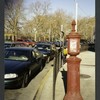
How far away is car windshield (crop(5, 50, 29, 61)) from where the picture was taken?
8942mm

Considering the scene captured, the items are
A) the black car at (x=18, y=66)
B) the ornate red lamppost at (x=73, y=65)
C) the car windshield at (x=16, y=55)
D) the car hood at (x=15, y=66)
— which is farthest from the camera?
the car windshield at (x=16, y=55)

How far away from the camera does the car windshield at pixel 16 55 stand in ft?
29.3

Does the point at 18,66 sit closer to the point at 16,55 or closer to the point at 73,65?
the point at 16,55

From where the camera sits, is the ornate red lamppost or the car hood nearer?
the ornate red lamppost

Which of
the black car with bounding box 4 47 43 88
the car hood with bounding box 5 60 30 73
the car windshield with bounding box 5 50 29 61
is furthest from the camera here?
the car windshield with bounding box 5 50 29 61

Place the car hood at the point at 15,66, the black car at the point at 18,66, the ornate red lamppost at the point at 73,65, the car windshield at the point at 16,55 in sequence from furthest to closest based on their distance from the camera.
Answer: the car windshield at the point at 16,55
the car hood at the point at 15,66
the black car at the point at 18,66
the ornate red lamppost at the point at 73,65

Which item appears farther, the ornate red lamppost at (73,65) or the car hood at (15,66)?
the car hood at (15,66)

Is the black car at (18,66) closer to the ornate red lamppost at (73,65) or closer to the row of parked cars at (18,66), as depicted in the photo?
the row of parked cars at (18,66)

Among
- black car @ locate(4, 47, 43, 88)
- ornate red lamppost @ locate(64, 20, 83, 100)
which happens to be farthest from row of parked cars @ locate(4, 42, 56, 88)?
ornate red lamppost @ locate(64, 20, 83, 100)

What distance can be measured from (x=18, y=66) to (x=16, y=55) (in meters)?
1.37

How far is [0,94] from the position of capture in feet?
4.91

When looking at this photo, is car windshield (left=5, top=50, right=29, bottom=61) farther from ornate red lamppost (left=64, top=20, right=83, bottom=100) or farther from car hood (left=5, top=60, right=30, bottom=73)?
ornate red lamppost (left=64, top=20, right=83, bottom=100)

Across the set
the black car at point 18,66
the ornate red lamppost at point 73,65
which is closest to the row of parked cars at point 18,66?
the black car at point 18,66

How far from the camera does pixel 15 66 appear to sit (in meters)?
7.75
